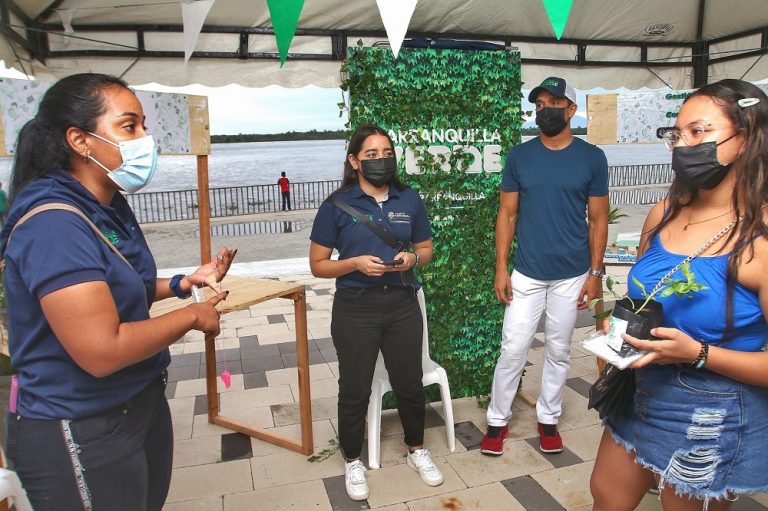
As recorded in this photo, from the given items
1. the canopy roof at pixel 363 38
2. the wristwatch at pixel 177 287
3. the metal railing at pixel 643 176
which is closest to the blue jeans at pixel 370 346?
the wristwatch at pixel 177 287

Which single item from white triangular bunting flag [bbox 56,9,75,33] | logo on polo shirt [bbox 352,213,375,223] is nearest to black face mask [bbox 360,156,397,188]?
logo on polo shirt [bbox 352,213,375,223]

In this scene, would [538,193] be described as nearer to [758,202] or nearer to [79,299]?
[758,202]

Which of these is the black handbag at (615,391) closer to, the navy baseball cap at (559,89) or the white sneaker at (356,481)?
the white sneaker at (356,481)

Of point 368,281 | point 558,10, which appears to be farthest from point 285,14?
point 368,281

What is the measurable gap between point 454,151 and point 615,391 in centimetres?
195

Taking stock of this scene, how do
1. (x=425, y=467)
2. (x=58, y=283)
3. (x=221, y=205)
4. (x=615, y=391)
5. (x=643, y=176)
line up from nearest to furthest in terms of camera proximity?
(x=58, y=283)
(x=615, y=391)
(x=425, y=467)
(x=221, y=205)
(x=643, y=176)

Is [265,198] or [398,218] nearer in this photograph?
[398,218]

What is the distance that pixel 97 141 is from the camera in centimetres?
140

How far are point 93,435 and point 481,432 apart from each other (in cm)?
239

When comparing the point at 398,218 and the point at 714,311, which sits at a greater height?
the point at 398,218

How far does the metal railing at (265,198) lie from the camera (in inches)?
623

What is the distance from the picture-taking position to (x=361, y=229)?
8.32 ft

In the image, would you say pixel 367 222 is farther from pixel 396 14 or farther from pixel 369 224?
pixel 396 14

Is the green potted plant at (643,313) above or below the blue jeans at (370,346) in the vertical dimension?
above
